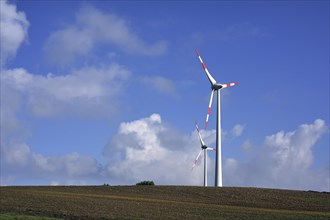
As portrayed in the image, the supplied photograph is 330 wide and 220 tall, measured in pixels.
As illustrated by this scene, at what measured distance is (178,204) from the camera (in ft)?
160

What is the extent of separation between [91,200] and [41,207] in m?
6.99

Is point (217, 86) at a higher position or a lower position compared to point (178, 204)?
higher

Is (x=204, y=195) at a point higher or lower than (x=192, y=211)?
higher

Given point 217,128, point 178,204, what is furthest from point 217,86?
point 178,204

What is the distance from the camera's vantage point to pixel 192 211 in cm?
4322

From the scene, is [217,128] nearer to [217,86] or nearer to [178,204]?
[217,86]

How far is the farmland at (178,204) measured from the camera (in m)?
40.2

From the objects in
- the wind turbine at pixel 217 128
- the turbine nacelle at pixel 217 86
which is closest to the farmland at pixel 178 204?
the wind turbine at pixel 217 128

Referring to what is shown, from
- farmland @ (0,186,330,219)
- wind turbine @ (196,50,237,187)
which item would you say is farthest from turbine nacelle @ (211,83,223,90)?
farmland @ (0,186,330,219)

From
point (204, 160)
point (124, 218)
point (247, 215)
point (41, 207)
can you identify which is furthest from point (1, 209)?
point (204, 160)

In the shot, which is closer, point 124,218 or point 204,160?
point 124,218

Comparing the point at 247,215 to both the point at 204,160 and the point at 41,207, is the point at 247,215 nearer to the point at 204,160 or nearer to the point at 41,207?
the point at 41,207

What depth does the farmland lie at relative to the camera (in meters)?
40.2

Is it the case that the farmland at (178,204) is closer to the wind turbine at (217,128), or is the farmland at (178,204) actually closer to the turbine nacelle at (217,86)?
the wind turbine at (217,128)
